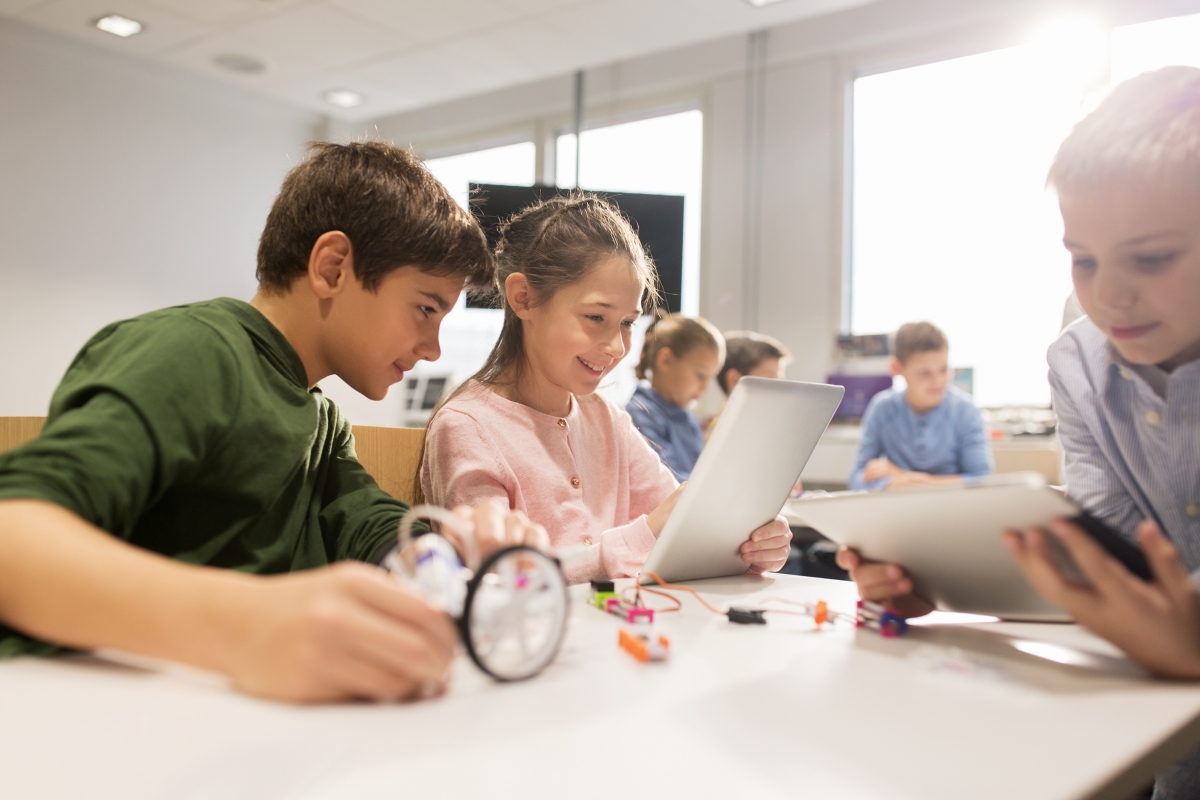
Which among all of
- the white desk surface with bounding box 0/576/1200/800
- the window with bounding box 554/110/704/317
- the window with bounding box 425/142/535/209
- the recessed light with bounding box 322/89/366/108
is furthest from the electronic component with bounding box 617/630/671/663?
the recessed light with bounding box 322/89/366/108

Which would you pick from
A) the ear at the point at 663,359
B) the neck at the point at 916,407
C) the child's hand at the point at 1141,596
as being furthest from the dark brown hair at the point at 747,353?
the child's hand at the point at 1141,596

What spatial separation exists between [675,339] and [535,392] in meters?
1.47

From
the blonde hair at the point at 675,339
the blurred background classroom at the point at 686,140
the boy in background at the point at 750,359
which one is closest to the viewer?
the blonde hair at the point at 675,339

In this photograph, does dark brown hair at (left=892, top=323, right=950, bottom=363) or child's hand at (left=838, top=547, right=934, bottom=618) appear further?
dark brown hair at (left=892, top=323, right=950, bottom=363)

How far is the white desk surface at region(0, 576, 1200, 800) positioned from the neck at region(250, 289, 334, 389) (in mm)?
463

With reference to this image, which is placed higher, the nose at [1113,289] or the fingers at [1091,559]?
the nose at [1113,289]

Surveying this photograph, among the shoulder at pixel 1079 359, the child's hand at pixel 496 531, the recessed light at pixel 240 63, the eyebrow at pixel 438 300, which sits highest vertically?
the recessed light at pixel 240 63

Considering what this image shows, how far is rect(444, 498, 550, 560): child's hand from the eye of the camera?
1.87 feet

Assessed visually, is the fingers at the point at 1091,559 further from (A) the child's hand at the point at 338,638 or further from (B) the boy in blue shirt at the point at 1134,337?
(A) the child's hand at the point at 338,638

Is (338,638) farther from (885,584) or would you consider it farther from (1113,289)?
(1113,289)

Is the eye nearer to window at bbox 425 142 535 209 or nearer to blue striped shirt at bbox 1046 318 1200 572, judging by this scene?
blue striped shirt at bbox 1046 318 1200 572

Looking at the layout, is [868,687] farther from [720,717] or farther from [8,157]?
[8,157]

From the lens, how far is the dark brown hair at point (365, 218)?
96 cm

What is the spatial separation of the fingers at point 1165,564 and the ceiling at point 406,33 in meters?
3.99
